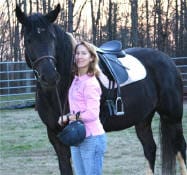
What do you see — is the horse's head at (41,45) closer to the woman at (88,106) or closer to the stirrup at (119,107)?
the woman at (88,106)

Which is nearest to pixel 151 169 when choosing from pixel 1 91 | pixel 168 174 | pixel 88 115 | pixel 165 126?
pixel 168 174

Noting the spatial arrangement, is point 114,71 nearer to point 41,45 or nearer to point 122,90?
point 122,90

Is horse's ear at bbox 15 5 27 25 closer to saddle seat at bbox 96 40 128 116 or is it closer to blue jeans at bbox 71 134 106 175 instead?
saddle seat at bbox 96 40 128 116

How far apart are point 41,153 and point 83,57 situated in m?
4.15

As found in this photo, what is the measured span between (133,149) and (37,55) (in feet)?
13.2

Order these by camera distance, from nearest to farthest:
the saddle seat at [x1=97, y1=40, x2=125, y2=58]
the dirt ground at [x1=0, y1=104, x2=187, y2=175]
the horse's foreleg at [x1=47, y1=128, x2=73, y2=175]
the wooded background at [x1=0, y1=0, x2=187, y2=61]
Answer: the horse's foreleg at [x1=47, y1=128, x2=73, y2=175]
the saddle seat at [x1=97, y1=40, x2=125, y2=58]
the dirt ground at [x1=0, y1=104, x2=187, y2=175]
the wooded background at [x1=0, y1=0, x2=187, y2=61]

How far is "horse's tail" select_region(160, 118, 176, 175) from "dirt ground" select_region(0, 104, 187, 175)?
430mm

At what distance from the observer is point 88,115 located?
119 inches

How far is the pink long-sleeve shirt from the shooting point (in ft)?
9.93

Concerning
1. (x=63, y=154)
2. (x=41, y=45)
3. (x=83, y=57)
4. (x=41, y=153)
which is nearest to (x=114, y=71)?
(x=63, y=154)

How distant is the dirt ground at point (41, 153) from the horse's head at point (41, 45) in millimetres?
2570

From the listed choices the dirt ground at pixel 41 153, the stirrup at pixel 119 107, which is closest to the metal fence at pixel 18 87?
the dirt ground at pixel 41 153

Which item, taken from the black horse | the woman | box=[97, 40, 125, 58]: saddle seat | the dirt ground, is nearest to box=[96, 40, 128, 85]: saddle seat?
box=[97, 40, 125, 58]: saddle seat

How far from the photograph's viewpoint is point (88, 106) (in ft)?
9.92
